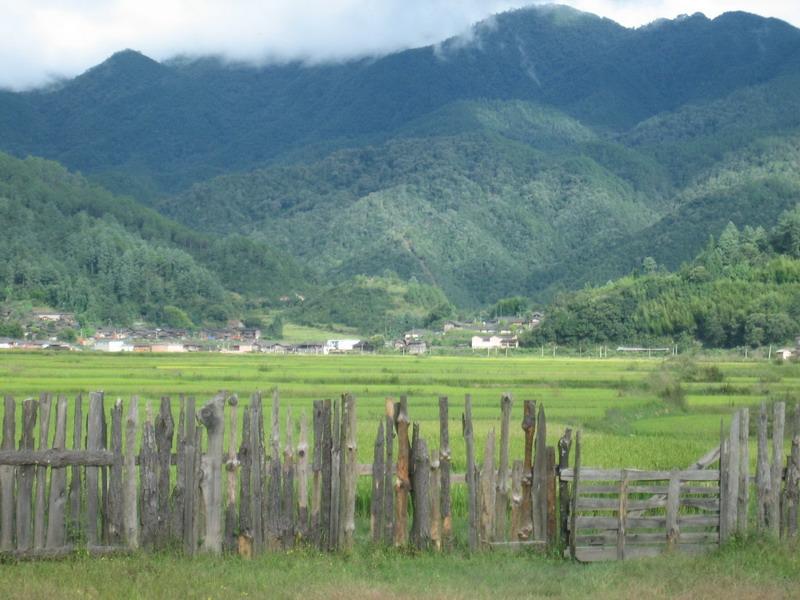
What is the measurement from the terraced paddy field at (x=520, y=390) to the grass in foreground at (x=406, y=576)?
20.9 ft

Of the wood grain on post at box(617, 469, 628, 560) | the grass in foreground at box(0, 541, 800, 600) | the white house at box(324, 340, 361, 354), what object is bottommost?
the white house at box(324, 340, 361, 354)

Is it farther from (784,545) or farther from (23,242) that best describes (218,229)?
(784,545)

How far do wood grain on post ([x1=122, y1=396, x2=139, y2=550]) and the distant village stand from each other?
68928mm

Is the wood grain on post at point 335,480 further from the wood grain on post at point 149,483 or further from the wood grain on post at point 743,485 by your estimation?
the wood grain on post at point 743,485

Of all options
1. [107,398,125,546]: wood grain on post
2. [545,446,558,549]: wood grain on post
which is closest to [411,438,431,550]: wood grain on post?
[545,446,558,549]: wood grain on post

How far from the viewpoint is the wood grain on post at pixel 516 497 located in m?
12.5

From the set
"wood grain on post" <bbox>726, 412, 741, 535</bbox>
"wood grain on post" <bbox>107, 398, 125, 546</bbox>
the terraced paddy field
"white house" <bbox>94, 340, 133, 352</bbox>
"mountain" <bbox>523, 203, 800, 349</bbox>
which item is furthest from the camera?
"white house" <bbox>94, 340, 133, 352</bbox>

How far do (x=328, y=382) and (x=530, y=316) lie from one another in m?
79.7

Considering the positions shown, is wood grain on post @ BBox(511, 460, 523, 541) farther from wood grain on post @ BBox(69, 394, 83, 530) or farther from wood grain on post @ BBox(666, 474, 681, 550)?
wood grain on post @ BBox(69, 394, 83, 530)

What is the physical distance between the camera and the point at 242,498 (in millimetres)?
12195

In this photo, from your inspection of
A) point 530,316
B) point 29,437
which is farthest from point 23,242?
point 29,437

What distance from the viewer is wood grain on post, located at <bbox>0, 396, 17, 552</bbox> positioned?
11828mm

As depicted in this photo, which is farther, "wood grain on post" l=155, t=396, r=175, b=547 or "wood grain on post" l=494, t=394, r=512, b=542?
"wood grain on post" l=494, t=394, r=512, b=542

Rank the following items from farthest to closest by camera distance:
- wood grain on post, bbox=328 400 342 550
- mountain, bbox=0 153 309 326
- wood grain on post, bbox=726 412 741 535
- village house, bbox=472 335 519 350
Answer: mountain, bbox=0 153 309 326 → village house, bbox=472 335 519 350 → wood grain on post, bbox=726 412 741 535 → wood grain on post, bbox=328 400 342 550
